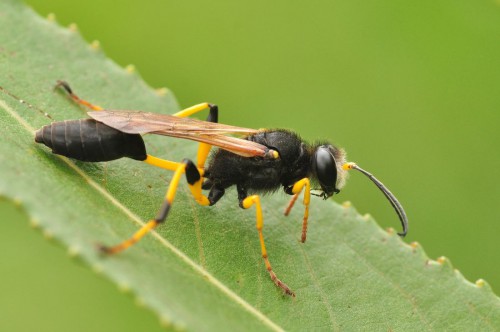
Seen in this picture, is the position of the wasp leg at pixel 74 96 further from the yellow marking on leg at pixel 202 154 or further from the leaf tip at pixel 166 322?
the leaf tip at pixel 166 322

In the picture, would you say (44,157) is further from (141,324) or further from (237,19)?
(237,19)

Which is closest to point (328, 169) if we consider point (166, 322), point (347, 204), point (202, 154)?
point (347, 204)

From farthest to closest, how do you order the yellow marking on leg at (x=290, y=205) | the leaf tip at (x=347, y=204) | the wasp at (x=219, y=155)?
the yellow marking on leg at (x=290, y=205)
the leaf tip at (x=347, y=204)
the wasp at (x=219, y=155)

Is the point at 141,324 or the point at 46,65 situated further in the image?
the point at 141,324

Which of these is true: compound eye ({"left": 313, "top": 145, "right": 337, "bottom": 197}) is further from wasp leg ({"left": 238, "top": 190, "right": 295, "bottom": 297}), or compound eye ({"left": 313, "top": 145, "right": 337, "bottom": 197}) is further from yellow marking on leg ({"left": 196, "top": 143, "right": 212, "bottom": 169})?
yellow marking on leg ({"left": 196, "top": 143, "right": 212, "bottom": 169})

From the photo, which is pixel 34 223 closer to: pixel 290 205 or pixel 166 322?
pixel 166 322

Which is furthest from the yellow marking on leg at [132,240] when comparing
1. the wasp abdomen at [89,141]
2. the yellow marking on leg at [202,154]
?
the yellow marking on leg at [202,154]

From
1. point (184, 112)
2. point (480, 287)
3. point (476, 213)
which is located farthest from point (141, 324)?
point (476, 213)

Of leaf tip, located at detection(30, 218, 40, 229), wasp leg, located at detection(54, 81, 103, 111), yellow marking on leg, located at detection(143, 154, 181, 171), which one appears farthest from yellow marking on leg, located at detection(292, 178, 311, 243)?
leaf tip, located at detection(30, 218, 40, 229)
